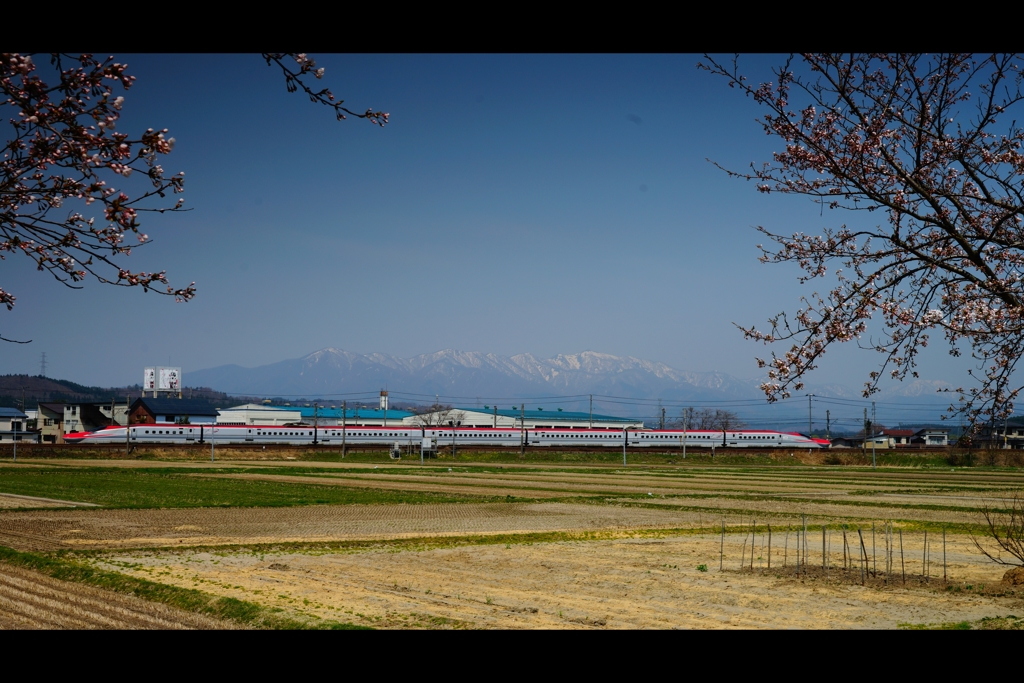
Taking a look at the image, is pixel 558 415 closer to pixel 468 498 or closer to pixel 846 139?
pixel 468 498

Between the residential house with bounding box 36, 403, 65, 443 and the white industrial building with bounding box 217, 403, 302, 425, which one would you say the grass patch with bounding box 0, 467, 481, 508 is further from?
the white industrial building with bounding box 217, 403, 302, 425

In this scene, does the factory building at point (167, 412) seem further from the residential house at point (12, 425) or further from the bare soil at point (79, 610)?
the bare soil at point (79, 610)

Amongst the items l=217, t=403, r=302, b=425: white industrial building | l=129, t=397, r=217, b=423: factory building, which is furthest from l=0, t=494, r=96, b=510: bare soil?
l=217, t=403, r=302, b=425: white industrial building

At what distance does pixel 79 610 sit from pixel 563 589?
24.5ft

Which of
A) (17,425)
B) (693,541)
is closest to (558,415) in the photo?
(17,425)

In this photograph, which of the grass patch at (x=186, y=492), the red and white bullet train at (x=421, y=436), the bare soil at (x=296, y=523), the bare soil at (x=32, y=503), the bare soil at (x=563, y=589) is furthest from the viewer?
the red and white bullet train at (x=421, y=436)

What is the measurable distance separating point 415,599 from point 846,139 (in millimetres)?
9112

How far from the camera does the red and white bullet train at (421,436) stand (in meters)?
95.6

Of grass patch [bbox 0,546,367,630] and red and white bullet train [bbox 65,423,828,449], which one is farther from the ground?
grass patch [bbox 0,546,367,630]

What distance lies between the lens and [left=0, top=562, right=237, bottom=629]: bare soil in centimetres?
1184

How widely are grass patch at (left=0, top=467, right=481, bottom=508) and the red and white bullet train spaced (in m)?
44.6

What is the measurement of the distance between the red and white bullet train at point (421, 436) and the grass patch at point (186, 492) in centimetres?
4459

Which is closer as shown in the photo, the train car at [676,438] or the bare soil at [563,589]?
the bare soil at [563,589]

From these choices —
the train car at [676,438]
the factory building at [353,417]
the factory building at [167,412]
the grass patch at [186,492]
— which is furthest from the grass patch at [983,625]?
the factory building at [353,417]
